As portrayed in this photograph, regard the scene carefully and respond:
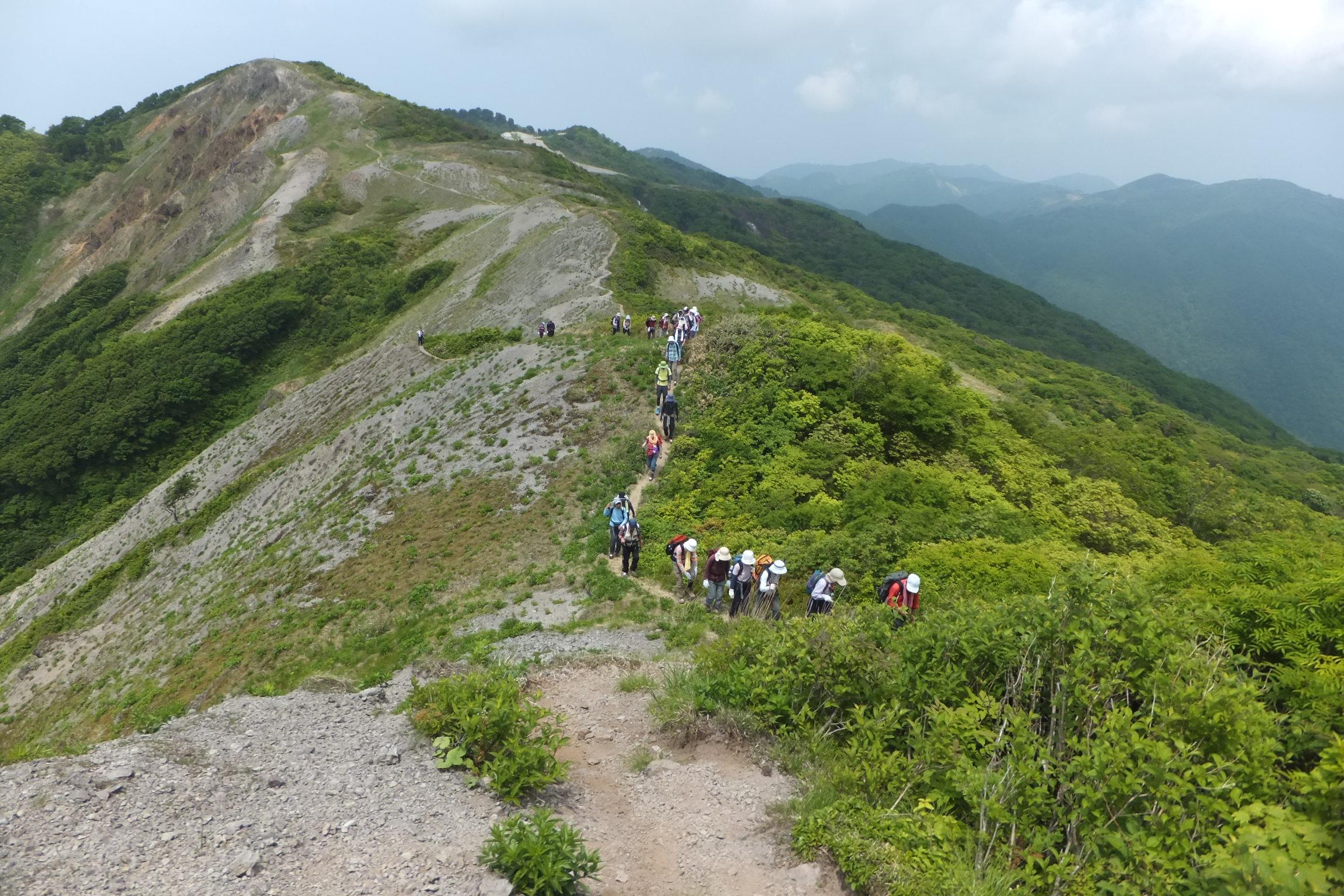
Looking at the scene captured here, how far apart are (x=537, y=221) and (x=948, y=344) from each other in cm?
3126

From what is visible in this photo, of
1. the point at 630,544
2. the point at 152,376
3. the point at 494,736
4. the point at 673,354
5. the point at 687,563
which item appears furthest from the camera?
A: the point at 152,376

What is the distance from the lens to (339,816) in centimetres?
671

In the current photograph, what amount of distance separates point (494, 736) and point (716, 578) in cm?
672

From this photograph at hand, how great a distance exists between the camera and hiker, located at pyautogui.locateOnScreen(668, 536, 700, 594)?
47.4 feet

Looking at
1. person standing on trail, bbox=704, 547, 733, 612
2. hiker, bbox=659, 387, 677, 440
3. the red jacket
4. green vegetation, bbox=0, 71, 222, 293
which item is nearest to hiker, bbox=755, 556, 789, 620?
person standing on trail, bbox=704, 547, 733, 612

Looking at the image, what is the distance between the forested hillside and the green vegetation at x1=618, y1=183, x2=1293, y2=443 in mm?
53744

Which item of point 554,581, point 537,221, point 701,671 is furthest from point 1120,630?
point 537,221

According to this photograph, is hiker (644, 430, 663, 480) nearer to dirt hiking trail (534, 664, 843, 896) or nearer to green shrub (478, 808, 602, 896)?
dirt hiking trail (534, 664, 843, 896)

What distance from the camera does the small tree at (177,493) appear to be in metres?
32.0

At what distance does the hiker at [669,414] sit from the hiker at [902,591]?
9824 millimetres

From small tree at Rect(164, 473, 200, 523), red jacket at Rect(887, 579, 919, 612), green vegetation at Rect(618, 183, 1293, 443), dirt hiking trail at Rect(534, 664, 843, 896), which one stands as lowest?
small tree at Rect(164, 473, 200, 523)

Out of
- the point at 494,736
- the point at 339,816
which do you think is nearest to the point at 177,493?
the point at 339,816

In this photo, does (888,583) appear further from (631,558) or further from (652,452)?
(652,452)

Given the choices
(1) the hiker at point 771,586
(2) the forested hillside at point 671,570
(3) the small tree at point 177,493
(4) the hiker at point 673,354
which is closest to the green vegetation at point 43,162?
(2) the forested hillside at point 671,570
